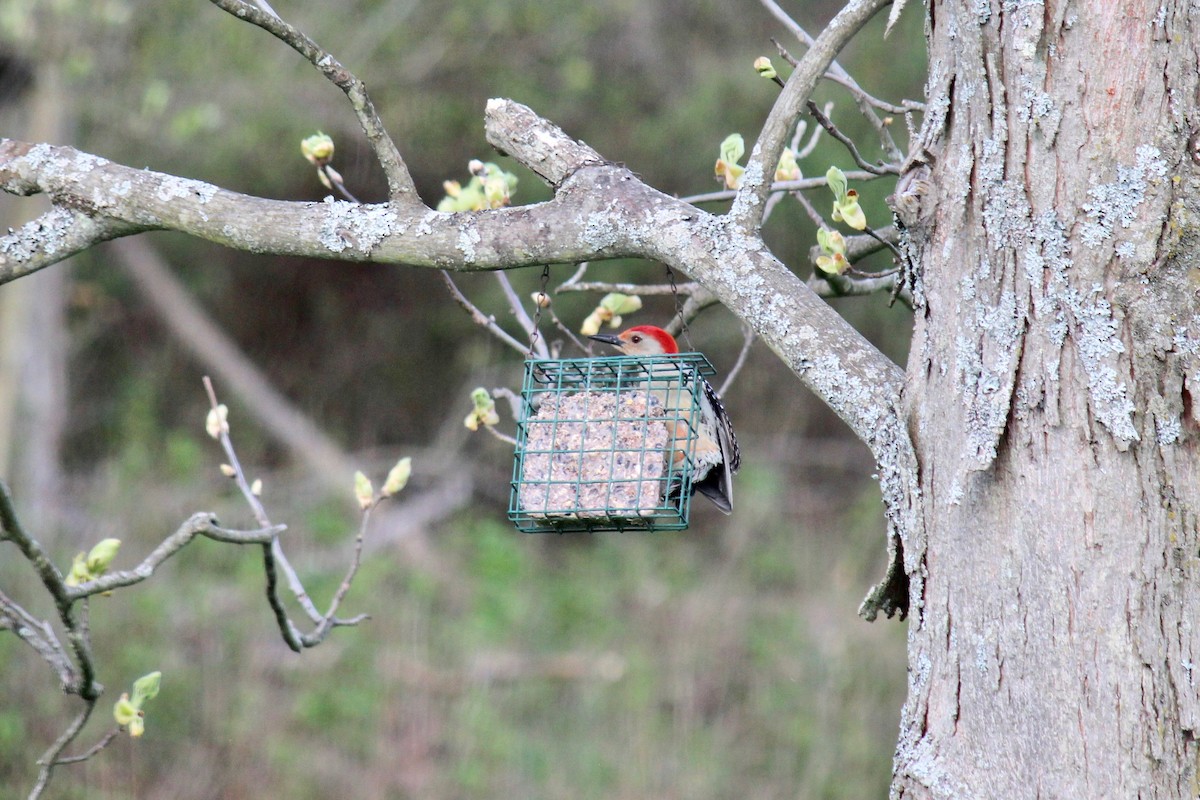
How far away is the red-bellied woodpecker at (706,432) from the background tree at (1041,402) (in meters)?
1.05

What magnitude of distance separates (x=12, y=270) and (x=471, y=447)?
8.81 metres

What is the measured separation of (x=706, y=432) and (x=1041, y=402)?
1469mm

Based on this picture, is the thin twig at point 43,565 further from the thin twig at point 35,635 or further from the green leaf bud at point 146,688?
the green leaf bud at point 146,688

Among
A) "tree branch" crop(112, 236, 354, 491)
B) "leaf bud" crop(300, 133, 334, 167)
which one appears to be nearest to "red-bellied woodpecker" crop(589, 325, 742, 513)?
"leaf bud" crop(300, 133, 334, 167)

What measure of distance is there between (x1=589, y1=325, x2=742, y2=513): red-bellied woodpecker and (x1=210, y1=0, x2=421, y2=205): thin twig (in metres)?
0.96

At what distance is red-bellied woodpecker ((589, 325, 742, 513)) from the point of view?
335cm

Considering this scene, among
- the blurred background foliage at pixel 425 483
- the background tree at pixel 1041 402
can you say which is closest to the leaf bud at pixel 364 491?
the background tree at pixel 1041 402

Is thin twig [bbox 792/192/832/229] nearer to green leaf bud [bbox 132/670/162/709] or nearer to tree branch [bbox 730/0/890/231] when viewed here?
tree branch [bbox 730/0/890/231]

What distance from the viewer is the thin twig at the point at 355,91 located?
2.49 m

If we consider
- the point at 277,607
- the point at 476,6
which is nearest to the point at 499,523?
the point at 476,6

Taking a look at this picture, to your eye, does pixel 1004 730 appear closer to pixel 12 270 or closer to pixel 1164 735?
pixel 1164 735

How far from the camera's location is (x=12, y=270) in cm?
260

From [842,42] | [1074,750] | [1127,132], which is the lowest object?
[1074,750]

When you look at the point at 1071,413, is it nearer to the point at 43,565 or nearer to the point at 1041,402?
the point at 1041,402
